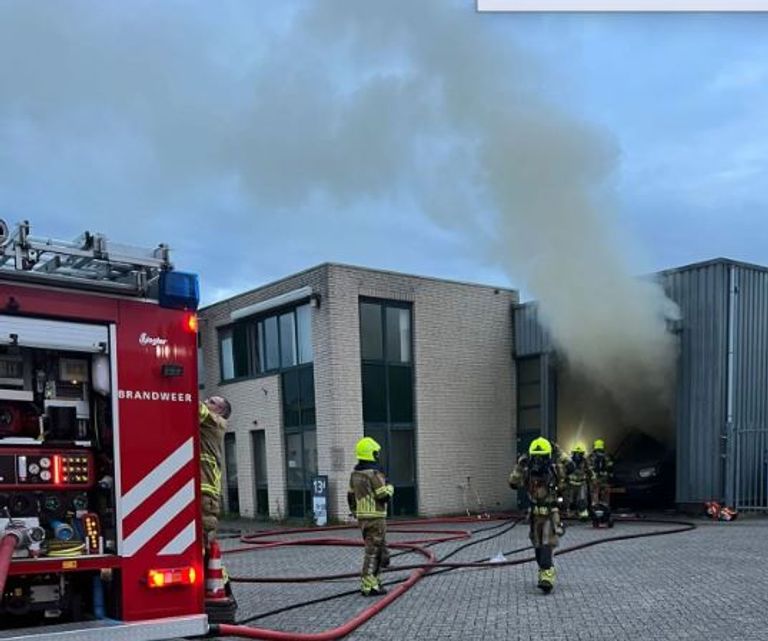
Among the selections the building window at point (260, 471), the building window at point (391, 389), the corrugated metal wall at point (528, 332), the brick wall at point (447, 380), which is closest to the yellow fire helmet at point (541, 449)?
the brick wall at point (447, 380)

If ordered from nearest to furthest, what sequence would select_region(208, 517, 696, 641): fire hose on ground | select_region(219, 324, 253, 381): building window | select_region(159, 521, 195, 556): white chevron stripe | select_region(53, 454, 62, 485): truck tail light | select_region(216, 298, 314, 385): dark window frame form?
→ select_region(53, 454, 62, 485): truck tail light < select_region(159, 521, 195, 556): white chevron stripe < select_region(208, 517, 696, 641): fire hose on ground < select_region(216, 298, 314, 385): dark window frame < select_region(219, 324, 253, 381): building window

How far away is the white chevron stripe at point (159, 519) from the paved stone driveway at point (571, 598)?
7.12 ft

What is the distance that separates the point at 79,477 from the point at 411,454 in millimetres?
13772

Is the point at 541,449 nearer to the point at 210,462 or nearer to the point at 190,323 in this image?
the point at 210,462

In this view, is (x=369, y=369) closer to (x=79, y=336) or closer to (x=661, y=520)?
(x=661, y=520)

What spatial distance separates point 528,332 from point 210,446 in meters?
13.8

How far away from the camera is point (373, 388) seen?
17.2 meters

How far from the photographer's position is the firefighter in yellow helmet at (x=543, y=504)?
7398 millimetres

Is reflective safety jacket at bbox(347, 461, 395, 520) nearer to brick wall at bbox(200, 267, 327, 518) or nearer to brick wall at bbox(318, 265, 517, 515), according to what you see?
brick wall at bbox(318, 265, 517, 515)

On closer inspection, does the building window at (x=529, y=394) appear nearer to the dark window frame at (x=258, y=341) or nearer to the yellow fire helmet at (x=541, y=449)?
the dark window frame at (x=258, y=341)

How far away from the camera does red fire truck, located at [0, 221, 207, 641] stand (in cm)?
401

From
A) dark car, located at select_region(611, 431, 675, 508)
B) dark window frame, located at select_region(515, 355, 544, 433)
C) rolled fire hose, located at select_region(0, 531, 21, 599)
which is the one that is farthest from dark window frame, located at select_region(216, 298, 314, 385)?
rolled fire hose, located at select_region(0, 531, 21, 599)

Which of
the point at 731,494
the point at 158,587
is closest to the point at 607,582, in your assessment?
the point at 158,587

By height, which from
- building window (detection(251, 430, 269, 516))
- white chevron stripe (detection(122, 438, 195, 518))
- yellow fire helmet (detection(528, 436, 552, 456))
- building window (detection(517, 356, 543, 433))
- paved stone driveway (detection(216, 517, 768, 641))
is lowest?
paved stone driveway (detection(216, 517, 768, 641))
